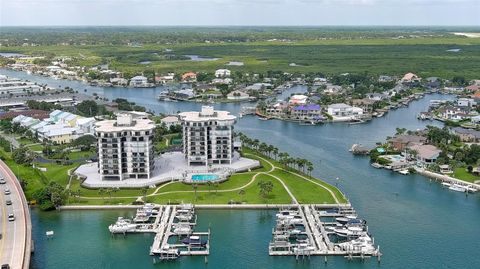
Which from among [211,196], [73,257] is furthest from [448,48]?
[73,257]

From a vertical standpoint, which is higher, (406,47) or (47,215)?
(406,47)

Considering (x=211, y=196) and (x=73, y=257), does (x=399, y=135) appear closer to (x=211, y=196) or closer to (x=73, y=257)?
(x=211, y=196)

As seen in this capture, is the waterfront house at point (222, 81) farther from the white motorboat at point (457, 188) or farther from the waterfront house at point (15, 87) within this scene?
the white motorboat at point (457, 188)

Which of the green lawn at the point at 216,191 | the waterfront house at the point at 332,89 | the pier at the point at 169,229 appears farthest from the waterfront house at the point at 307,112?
the pier at the point at 169,229

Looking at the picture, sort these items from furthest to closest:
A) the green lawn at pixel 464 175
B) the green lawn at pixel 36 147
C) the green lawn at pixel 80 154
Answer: the green lawn at pixel 36 147
the green lawn at pixel 80 154
the green lawn at pixel 464 175

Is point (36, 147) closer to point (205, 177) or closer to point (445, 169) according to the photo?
point (205, 177)

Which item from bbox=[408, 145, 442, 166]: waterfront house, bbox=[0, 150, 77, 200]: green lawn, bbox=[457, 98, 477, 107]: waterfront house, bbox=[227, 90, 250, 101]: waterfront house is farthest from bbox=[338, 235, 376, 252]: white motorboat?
bbox=[227, 90, 250, 101]: waterfront house

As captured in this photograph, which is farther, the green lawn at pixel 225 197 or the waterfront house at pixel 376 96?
the waterfront house at pixel 376 96

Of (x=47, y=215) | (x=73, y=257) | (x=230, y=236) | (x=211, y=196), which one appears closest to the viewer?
(x=73, y=257)
